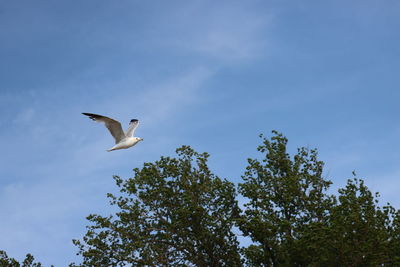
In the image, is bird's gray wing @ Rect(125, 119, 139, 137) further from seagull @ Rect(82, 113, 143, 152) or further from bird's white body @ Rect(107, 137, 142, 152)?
bird's white body @ Rect(107, 137, 142, 152)

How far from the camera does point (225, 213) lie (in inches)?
1357

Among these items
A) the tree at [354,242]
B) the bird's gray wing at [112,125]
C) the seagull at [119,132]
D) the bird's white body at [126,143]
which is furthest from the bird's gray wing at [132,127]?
the tree at [354,242]

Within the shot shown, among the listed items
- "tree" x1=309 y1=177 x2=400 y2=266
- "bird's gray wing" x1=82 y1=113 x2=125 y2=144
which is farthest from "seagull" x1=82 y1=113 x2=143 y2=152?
"tree" x1=309 y1=177 x2=400 y2=266

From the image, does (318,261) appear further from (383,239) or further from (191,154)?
(191,154)

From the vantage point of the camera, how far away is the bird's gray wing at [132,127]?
3278 centimetres

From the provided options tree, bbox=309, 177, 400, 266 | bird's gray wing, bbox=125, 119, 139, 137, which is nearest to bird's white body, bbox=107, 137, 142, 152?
bird's gray wing, bbox=125, 119, 139, 137

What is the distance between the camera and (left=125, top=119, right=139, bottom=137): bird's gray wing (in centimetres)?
3278

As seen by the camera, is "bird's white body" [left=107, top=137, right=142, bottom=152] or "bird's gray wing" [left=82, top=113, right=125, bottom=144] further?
"bird's white body" [left=107, top=137, right=142, bottom=152]

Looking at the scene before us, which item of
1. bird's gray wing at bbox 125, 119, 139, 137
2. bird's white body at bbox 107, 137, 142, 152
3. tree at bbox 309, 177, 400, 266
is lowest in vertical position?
tree at bbox 309, 177, 400, 266

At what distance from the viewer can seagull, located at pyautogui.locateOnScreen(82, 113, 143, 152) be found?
1219 inches

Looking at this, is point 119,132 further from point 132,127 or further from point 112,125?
point 132,127

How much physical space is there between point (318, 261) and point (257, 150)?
966 centimetres

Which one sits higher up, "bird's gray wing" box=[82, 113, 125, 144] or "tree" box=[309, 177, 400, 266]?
"bird's gray wing" box=[82, 113, 125, 144]

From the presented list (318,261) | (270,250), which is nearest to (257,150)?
(270,250)
